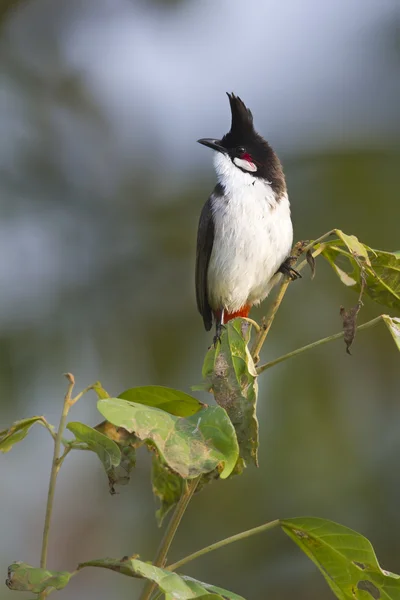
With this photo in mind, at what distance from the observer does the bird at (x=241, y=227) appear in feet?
9.45

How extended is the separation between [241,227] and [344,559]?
5.05ft

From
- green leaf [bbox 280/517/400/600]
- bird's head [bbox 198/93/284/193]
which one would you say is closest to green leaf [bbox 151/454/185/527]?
green leaf [bbox 280/517/400/600]

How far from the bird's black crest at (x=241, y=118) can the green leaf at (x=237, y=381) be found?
5.29ft

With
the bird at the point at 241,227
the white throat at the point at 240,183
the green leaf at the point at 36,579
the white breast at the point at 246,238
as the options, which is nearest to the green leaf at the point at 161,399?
the green leaf at the point at 36,579

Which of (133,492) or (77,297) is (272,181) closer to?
(77,297)

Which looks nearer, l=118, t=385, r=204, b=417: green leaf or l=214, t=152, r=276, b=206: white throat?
l=118, t=385, r=204, b=417: green leaf

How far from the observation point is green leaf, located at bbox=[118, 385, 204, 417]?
1645 millimetres

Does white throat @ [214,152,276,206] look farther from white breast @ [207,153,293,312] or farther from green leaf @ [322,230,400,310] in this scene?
green leaf @ [322,230,400,310]

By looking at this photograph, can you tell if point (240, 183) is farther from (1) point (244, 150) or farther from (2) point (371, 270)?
(2) point (371, 270)

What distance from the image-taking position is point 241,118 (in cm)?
317

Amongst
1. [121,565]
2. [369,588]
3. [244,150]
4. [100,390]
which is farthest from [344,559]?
[244,150]

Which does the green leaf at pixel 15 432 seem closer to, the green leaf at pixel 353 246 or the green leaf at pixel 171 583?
the green leaf at pixel 171 583

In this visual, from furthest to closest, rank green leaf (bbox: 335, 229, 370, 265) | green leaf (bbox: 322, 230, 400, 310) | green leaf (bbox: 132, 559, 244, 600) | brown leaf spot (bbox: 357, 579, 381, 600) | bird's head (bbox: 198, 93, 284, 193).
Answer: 1. bird's head (bbox: 198, 93, 284, 193)
2. green leaf (bbox: 322, 230, 400, 310)
3. green leaf (bbox: 335, 229, 370, 265)
4. brown leaf spot (bbox: 357, 579, 381, 600)
5. green leaf (bbox: 132, 559, 244, 600)

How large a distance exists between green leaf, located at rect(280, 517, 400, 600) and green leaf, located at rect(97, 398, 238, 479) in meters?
0.32
